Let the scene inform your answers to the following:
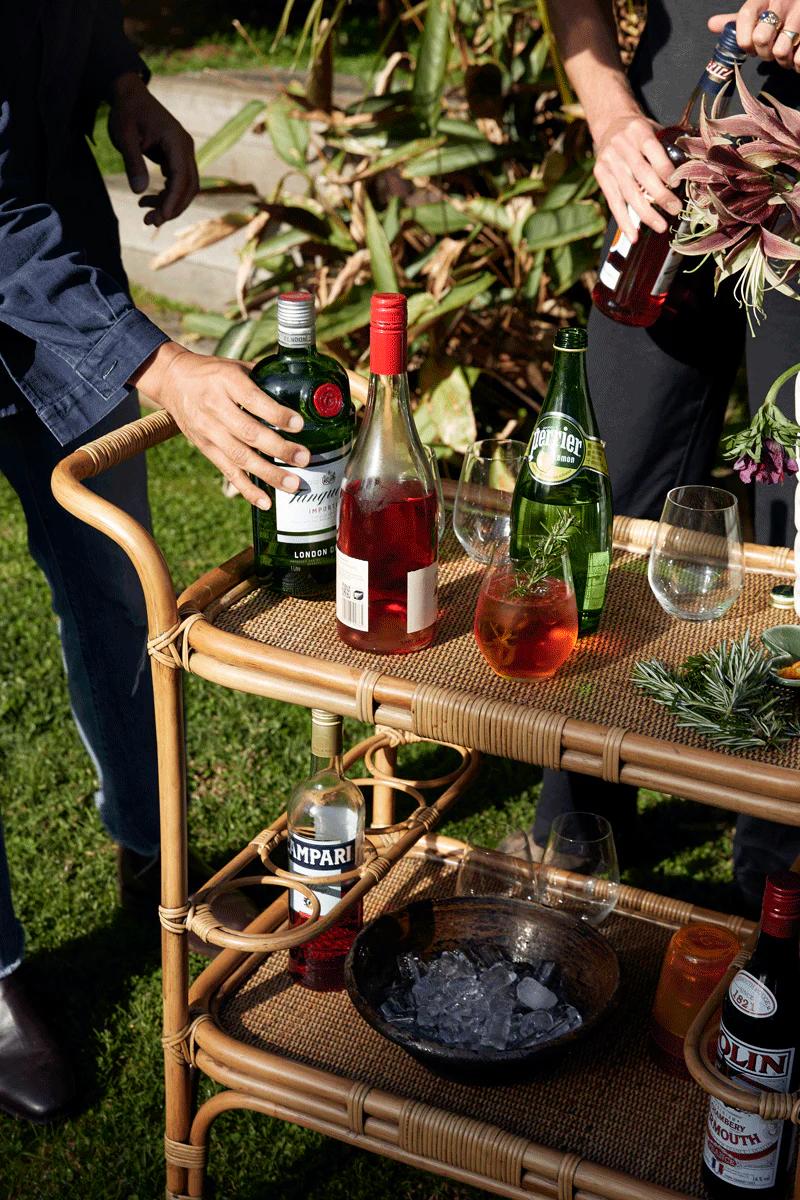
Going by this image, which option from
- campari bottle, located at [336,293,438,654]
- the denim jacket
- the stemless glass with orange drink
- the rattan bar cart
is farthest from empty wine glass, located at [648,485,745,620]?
the denim jacket

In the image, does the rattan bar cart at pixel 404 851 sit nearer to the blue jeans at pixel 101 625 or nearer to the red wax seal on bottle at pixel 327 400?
the red wax seal on bottle at pixel 327 400

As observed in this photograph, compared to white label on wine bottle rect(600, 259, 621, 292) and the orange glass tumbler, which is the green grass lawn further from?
white label on wine bottle rect(600, 259, 621, 292)

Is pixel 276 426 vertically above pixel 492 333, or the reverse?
pixel 276 426

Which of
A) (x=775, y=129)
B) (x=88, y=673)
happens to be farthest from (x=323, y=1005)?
(x=775, y=129)

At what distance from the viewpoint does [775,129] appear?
3.44 ft

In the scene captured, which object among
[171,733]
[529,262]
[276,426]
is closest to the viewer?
[276,426]

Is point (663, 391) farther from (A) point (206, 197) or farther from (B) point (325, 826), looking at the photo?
(A) point (206, 197)

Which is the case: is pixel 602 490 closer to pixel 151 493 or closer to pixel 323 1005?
pixel 323 1005

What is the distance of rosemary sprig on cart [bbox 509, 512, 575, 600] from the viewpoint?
124 cm

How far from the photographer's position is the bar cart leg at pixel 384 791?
1.85 metres

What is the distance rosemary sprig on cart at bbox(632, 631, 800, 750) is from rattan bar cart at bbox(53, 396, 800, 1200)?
0.02 metres

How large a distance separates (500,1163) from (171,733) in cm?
56

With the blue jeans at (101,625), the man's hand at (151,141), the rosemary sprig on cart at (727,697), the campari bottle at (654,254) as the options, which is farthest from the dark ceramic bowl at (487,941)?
the man's hand at (151,141)

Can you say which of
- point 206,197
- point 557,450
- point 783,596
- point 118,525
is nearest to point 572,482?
point 557,450
